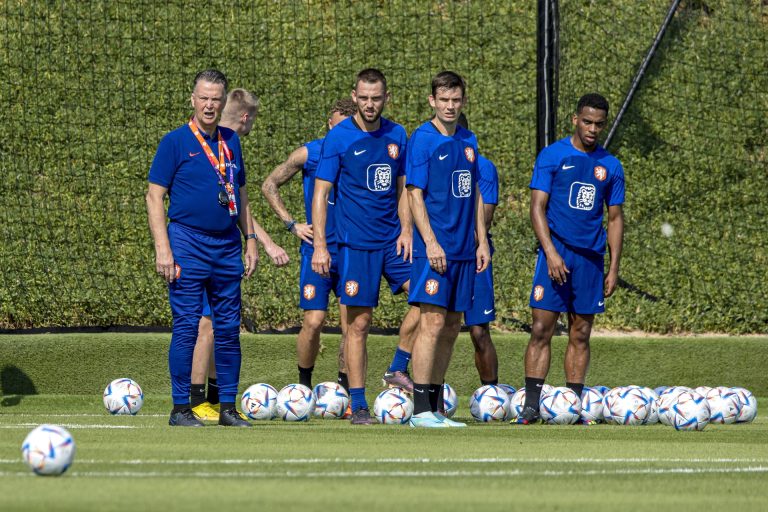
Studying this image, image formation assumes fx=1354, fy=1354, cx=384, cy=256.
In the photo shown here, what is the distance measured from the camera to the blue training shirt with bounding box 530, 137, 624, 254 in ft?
32.8

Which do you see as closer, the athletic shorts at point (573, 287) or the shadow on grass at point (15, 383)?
the athletic shorts at point (573, 287)

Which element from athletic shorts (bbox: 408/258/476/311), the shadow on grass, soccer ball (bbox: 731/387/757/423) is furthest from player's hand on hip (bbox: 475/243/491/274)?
the shadow on grass

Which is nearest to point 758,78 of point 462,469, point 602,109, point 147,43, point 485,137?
point 485,137

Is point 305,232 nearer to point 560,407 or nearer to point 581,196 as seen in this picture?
point 581,196

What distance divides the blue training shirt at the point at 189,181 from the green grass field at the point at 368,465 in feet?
4.26

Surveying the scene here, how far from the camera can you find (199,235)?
27.7 feet

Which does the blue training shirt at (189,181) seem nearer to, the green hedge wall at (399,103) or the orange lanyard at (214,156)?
the orange lanyard at (214,156)

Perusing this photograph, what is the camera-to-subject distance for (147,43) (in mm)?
18000

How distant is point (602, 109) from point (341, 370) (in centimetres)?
296

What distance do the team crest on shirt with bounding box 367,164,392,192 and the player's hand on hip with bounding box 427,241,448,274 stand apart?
98cm

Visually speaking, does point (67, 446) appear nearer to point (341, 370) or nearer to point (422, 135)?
point (422, 135)

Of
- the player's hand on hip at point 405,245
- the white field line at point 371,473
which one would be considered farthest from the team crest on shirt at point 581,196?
the white field line at point 371,473

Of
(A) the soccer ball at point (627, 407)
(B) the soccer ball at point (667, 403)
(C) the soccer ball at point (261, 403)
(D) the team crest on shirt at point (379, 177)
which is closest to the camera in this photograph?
(B) the soccer ball at point (667, 403)

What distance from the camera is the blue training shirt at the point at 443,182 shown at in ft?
28.9
